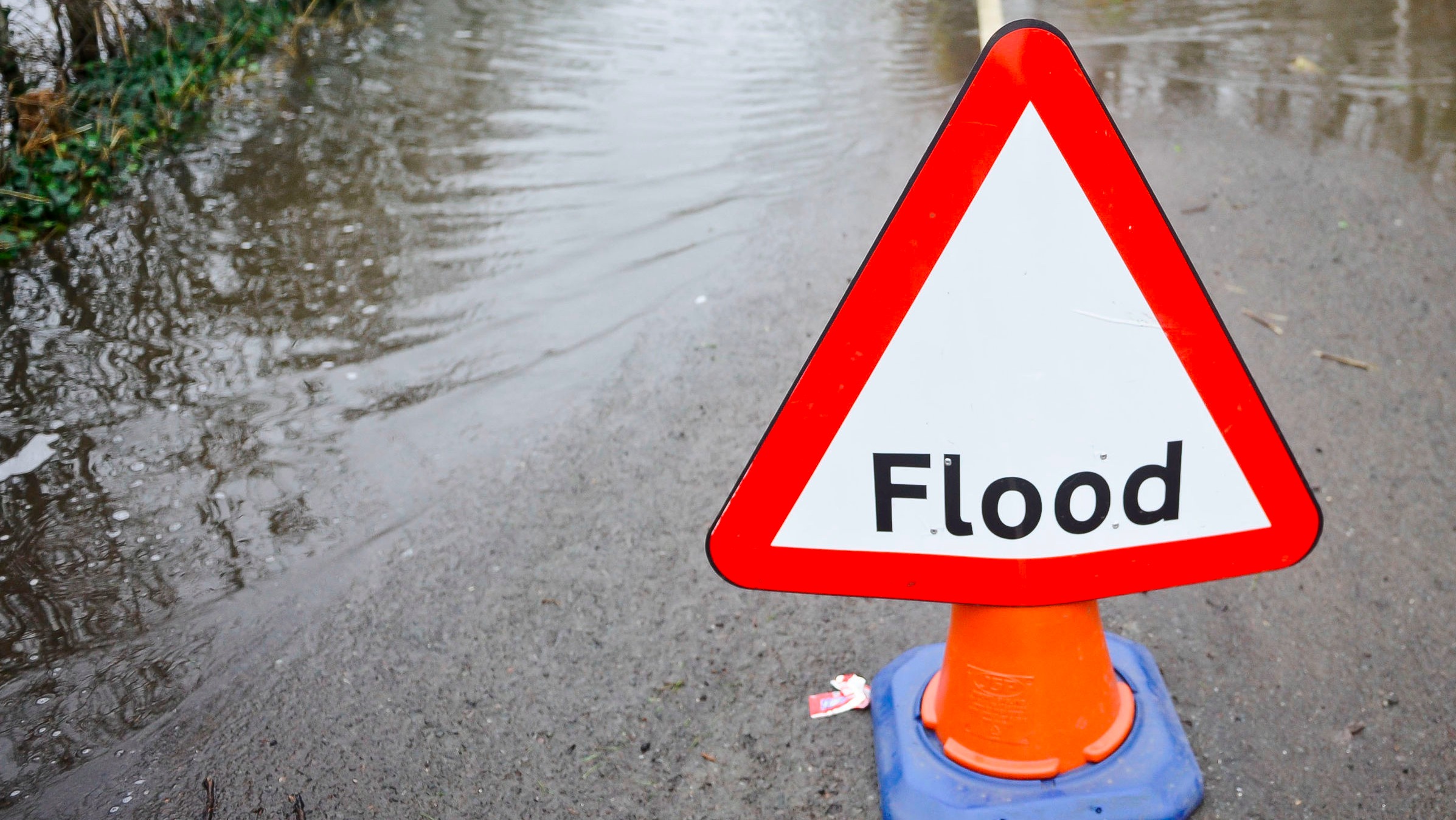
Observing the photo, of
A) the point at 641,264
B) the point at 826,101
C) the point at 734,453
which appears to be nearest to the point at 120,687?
the point at 734,453

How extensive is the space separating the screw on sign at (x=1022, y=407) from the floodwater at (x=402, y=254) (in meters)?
1.97

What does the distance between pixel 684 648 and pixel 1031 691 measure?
98 cm

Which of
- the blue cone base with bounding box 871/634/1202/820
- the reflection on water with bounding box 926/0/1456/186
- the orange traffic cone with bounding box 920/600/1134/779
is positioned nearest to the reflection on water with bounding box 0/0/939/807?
the reflection on water with bounding box 926/0/1456/186

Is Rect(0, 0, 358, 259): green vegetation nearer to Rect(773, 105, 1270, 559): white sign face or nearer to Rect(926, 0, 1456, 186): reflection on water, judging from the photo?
Rect(773, 105, 1270, 559): white sign face

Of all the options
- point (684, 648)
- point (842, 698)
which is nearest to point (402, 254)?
point (684, 648)

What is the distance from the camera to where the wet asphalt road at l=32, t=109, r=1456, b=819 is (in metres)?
2.39

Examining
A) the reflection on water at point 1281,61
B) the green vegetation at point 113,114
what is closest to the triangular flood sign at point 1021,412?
the reflection on water at point 1281,61

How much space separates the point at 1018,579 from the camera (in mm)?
1923

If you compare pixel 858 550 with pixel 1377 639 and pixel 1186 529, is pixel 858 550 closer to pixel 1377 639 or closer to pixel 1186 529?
pixel 1186 529

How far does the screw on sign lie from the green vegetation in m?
5.37

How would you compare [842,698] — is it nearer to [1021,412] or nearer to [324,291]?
[1021,412]

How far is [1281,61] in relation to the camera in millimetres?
7488

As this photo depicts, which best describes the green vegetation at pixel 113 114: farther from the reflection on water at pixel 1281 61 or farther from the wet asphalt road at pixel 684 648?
the reflection on water at pixel 1281 61

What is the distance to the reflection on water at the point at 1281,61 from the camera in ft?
20.4
